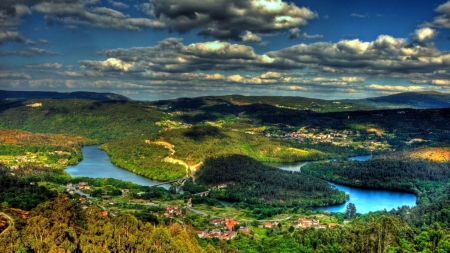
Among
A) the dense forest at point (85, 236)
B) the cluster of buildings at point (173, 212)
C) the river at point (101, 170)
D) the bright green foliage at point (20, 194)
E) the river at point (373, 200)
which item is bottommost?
the river at point (101, 170)

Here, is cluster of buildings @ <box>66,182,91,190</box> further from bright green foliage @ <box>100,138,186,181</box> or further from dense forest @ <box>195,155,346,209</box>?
dense forest @ <box>195,155,346,209</box>

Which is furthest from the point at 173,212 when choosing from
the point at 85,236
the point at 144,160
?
the point at 144,160

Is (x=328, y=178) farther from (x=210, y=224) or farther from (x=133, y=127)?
(x=133, y=127)

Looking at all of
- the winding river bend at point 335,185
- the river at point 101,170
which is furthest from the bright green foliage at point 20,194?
the winding river bend at point 335,185

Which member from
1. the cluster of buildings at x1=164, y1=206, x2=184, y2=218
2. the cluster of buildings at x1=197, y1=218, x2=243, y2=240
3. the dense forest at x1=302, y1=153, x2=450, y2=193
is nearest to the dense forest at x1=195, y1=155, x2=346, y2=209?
the dense forest at x1=302, y1=153, x2=450, y2=193

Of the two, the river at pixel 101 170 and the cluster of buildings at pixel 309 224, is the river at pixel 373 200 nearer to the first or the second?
Result: the cluster of buildings at pixel 309 224

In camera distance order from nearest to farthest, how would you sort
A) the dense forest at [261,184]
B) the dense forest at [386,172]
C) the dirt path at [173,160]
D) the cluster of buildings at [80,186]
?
the dense forest at [261,184]
the cluster of buildings at [80,186]
the dense forest at [386,172]
the dirt path at [173,160]

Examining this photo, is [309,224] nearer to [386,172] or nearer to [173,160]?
[386,172]

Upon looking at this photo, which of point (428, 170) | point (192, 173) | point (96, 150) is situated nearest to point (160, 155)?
point (192, 173)
